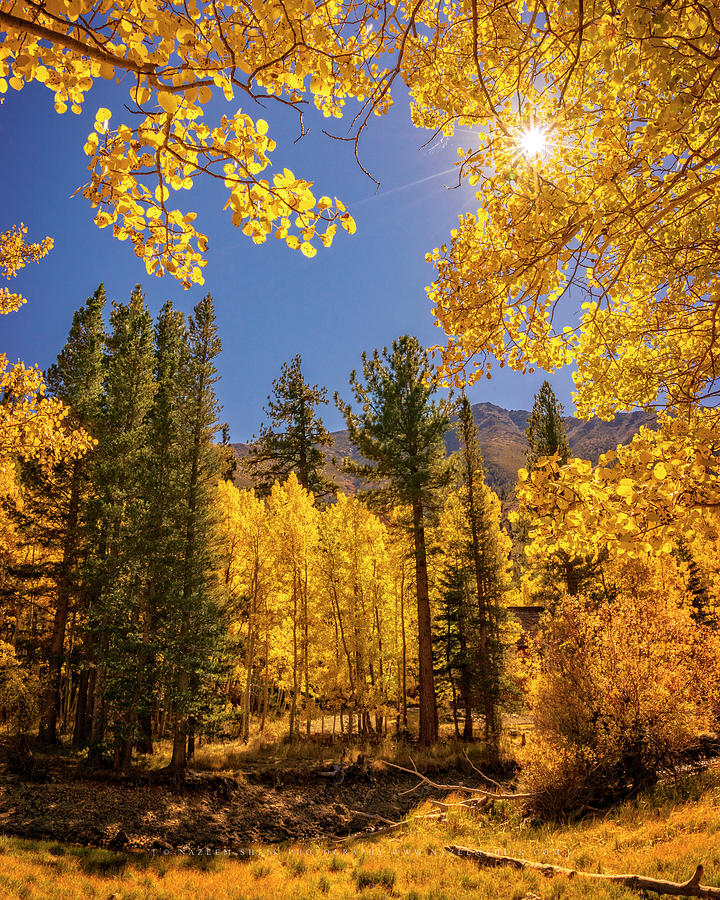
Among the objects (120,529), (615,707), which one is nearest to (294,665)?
(120,529)

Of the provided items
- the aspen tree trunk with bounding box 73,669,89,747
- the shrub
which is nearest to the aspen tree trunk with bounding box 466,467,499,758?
the shrub

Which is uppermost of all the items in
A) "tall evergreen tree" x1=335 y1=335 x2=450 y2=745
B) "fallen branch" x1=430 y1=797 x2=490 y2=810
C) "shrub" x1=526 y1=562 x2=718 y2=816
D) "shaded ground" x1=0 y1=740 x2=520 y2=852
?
"tall evergreen tree" x1=335 y1=335 x2=450 y2=745

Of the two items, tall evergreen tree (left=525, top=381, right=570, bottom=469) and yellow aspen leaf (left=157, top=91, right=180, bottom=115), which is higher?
tall evergreen tree (left=525, top=381, right=570, bottom=469)

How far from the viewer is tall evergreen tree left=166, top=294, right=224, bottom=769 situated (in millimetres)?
14086

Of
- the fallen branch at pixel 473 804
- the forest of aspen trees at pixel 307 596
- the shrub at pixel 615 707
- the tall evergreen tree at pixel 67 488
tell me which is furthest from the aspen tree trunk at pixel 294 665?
the shrub at pixel 615 707

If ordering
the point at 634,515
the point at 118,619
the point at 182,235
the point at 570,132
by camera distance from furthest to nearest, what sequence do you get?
the point at 118,619 < the point at 570,132 < the point at 634,515 < the point at 182,235

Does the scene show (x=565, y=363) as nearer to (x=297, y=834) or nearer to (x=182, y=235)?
(x=182, y=235)

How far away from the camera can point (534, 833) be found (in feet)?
26.2

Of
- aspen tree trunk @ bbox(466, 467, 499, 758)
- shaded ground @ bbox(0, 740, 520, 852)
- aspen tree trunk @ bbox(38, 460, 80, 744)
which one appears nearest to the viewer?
shaded ground @ bbox(0, 740, 520, 852)

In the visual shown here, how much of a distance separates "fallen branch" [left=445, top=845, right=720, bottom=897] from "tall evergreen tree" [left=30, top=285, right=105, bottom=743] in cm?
1402

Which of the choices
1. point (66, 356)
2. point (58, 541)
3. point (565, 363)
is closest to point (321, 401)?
point (66, 356)

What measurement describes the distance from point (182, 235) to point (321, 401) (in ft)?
106

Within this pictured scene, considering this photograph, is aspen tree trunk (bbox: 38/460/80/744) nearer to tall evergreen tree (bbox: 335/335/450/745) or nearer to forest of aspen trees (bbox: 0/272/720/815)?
forest of aspen trees (bbox: 0/272/720/815)

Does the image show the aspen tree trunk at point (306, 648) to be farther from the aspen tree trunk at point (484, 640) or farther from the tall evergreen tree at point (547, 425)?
the tall evergreen tree at point (547, 425)
